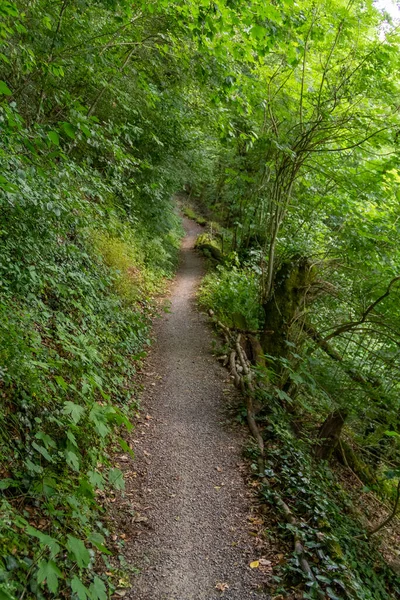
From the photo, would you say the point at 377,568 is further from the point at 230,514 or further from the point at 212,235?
the point at 212,235

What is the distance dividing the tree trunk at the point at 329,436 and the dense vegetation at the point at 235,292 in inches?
0.8

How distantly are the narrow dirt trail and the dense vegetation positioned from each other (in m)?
0.44

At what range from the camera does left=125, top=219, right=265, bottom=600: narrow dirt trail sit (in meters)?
3.65

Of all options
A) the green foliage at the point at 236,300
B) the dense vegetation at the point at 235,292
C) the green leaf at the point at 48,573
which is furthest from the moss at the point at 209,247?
the green leaf at the point at 48,573

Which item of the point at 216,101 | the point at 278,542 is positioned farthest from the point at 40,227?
the point at 278,542

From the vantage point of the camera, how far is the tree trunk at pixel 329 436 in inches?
248

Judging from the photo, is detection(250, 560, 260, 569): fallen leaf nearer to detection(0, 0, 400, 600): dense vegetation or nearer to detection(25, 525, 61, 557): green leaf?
detection(0, 0, 400, 600): dense vegetation

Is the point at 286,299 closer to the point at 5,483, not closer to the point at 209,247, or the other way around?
the point at 5,483

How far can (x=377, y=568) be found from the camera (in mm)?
5035

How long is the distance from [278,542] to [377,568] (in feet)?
6.48

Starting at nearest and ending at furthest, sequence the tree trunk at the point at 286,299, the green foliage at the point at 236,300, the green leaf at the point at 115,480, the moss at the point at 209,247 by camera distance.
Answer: the green leaf at the point at 115,480 < the tree trunk at the point at 286,299 < the green foliage at the point at 236,300 < the moss at the point at 209,247

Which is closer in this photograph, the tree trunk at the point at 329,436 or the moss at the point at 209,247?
the tree trunk at the point at 329,436

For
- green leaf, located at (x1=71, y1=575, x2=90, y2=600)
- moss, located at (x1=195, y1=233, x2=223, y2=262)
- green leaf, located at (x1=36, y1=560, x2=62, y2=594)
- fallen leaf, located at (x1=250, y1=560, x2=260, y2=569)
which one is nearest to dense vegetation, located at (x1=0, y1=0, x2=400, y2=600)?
green leaf, located at (x1=36, y1=560, x2=62, y2=594)

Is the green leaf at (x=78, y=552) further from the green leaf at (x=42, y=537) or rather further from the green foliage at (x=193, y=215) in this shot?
the green foliage at (x=193, y=215)
